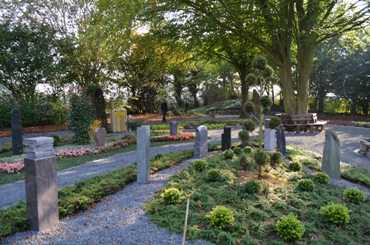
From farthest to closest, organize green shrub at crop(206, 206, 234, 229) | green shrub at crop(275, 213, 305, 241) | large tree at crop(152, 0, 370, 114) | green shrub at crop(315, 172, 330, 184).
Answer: large tree at crop(152, 0, 370, 114)
green shrub at crop(315, 172, 330, 184)
green shrub at crop(206, 206, 234, 229)
green shrub at crop(275, 213, 305, 241)

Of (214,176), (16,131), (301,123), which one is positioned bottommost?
(214,176)

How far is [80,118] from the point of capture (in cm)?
1220

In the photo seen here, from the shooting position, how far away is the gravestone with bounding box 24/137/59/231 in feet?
14.0

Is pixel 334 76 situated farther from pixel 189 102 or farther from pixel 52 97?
pixel 52 97

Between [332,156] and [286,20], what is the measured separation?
1161 centimetres

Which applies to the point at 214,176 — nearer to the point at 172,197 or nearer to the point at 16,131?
the point at 172,197

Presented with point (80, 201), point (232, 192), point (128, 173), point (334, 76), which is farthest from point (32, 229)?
point (334, 76)

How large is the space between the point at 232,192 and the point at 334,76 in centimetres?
2723

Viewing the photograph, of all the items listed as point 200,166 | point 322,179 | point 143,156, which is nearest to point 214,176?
point 200,166

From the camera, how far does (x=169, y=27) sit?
16781mm

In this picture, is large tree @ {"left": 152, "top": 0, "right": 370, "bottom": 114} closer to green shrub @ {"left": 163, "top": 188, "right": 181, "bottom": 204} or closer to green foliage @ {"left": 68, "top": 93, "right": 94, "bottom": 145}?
green foliage @ {"left": 68, "top": 93, "right": 94, "bottom": 145}

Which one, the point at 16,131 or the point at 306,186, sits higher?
the point at 16,131

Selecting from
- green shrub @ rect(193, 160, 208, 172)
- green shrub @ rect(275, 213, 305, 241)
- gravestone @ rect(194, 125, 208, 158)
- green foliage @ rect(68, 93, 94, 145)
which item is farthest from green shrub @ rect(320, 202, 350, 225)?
green foliage @ rect(68, 93, 94, 145)

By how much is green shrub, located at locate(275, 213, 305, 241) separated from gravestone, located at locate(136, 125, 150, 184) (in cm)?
313
